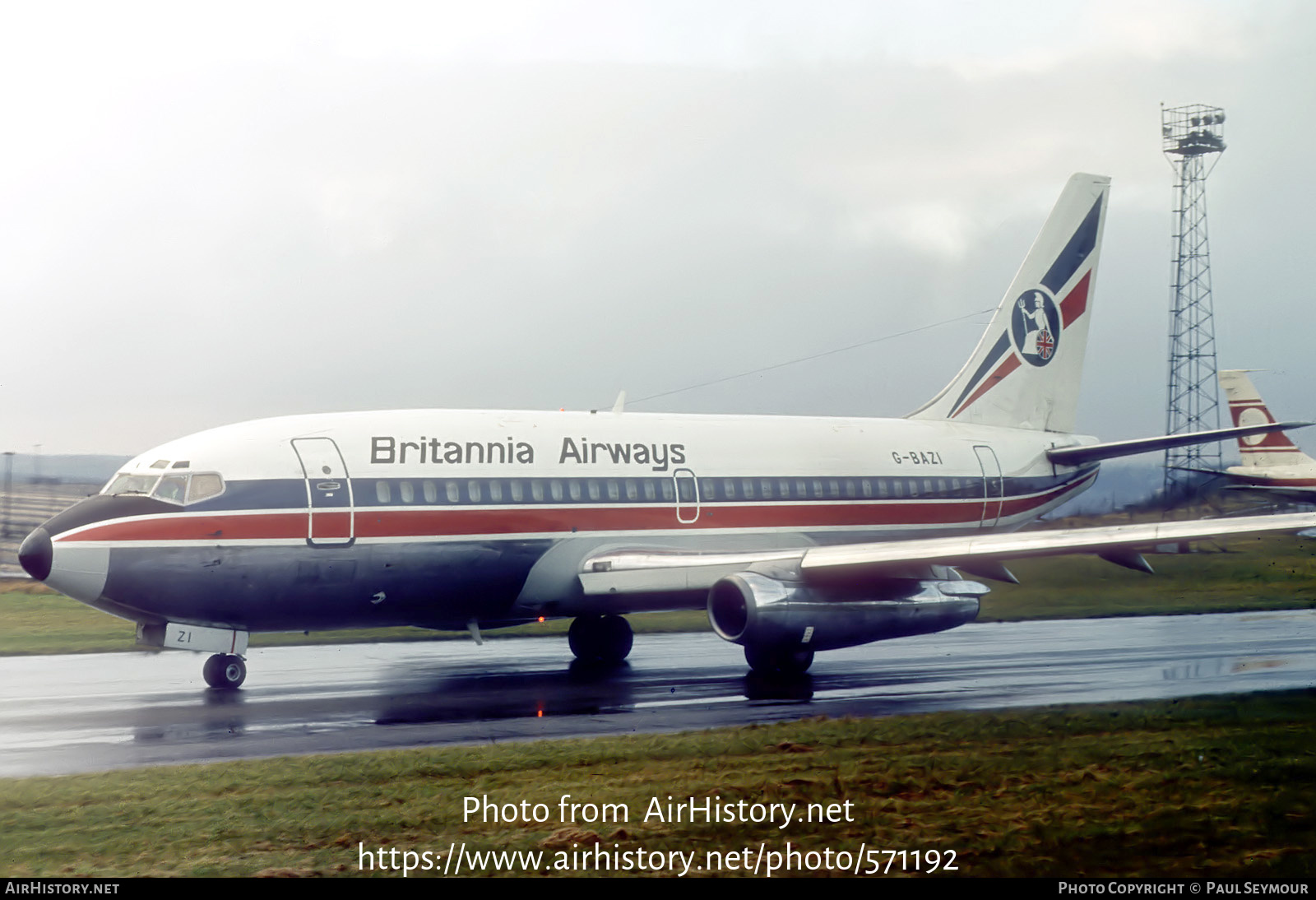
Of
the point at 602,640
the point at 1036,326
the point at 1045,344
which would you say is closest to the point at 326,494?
the point at 602,640

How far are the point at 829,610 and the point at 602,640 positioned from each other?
17.7ft

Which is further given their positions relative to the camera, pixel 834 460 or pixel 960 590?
pixel 834 460

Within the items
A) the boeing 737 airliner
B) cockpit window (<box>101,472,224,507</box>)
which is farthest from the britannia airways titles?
cockpit window (<box>101,472,224,507</box>)

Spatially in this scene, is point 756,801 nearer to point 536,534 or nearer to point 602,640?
point 536,534

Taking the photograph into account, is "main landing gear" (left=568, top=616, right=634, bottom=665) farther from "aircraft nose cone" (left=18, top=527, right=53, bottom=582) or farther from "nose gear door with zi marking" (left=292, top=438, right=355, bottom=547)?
"aircraft nose cone" (left=18, top=527, right=53, bottom=582)

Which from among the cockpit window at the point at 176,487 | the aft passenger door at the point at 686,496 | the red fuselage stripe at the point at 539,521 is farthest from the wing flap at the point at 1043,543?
the cockpit window at the point at 176,487

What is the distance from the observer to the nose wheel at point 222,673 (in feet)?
63.1

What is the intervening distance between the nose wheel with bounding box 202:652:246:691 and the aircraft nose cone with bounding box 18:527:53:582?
3190mm

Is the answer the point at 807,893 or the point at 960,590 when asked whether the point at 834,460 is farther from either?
the point at 807,893

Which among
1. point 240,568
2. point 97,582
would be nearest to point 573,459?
point 240,568

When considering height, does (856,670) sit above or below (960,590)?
below

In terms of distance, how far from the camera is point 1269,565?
35.2m

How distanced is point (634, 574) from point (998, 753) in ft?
29.3

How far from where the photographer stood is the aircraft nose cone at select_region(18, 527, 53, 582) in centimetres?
1678
